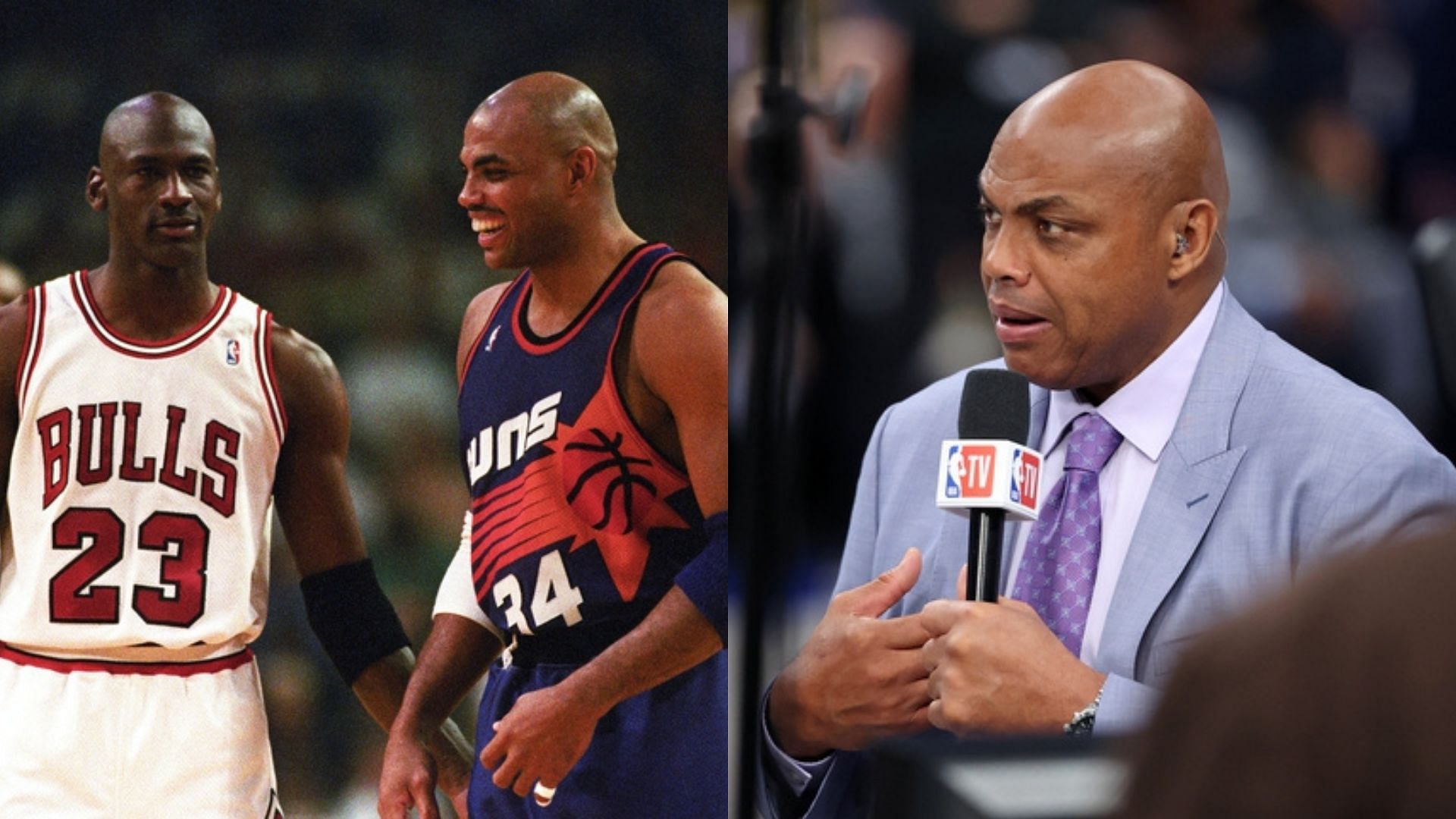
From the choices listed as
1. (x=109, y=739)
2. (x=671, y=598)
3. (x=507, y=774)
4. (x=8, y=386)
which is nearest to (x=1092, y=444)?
(x=671, y=598)

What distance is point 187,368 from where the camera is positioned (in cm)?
255

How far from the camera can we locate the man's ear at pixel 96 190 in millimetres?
2555

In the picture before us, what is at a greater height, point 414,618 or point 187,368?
point 187,368

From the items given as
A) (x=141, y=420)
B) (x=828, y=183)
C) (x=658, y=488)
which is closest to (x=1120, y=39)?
(x=828, y=183)

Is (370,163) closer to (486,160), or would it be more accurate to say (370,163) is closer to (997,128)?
(486,160)

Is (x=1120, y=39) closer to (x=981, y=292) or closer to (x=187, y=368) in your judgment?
(x=981, y=292)

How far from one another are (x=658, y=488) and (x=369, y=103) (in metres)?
0.78

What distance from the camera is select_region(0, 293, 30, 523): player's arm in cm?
252

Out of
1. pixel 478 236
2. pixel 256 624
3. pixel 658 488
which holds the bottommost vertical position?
pixel 256 624

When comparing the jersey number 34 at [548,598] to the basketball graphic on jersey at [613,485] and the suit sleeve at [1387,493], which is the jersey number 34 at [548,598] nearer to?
the basketball graphic on jersey at [613,485]

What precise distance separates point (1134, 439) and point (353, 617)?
1.26 m

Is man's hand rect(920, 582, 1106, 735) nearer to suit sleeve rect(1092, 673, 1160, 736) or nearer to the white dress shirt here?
suit sleeve rect(1092, 673, 1160, 736)

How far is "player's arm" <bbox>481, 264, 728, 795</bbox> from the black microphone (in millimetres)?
616

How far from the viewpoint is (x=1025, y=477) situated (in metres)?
1.91
